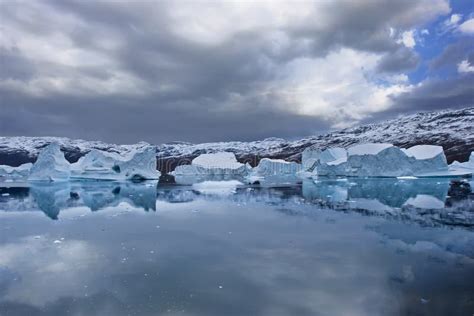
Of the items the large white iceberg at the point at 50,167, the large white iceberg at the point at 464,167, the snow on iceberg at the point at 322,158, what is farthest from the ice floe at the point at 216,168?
the large white iceberg at the point at 464,167

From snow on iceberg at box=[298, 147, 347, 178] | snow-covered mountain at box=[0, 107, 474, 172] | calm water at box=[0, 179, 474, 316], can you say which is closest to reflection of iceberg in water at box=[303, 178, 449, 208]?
calm water at box=[0, 179, 474, 316]

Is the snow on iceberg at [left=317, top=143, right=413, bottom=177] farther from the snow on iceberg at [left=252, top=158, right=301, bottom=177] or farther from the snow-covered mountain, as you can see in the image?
the snow-covered mountain

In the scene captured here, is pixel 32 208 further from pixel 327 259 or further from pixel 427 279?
pixel 427 279

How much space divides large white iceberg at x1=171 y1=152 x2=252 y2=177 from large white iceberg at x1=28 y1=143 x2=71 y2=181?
811 inches

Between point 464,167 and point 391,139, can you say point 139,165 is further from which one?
point 391,139

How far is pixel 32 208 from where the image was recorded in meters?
14.3

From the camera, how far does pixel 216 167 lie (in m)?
47.8

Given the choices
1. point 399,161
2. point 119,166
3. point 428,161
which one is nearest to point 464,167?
point 428,161

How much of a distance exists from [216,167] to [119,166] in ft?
61.9

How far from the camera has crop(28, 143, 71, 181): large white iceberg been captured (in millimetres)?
29734

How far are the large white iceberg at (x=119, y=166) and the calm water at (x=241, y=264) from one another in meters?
18.5

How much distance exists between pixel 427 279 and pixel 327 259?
5.51ft

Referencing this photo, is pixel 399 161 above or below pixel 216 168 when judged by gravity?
above

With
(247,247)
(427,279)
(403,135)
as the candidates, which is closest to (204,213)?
(247,247)
